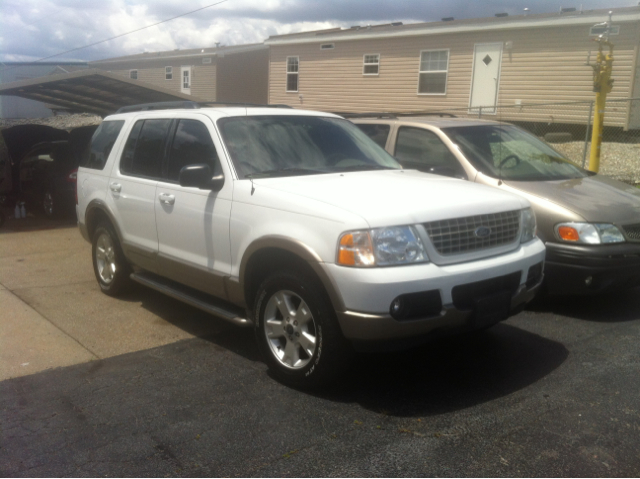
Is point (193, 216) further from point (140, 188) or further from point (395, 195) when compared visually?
point (395, 195)

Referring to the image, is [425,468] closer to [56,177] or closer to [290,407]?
[290,407]

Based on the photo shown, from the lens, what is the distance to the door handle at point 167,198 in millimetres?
5367

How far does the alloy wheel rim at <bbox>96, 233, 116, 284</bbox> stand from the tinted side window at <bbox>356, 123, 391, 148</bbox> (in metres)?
3.20

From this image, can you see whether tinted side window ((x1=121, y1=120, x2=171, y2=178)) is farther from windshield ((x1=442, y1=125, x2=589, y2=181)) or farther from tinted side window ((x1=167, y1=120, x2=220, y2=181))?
windshield ((x1=442, y1=125, x2=589, y2=181))

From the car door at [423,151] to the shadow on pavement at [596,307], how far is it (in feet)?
5.00

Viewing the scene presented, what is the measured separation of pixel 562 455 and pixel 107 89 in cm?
1295

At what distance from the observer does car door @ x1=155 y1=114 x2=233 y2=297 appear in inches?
192

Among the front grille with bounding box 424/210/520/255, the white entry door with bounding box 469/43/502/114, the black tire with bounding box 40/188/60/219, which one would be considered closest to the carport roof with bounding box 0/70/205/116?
the black tire with bounding box 40/188/60/219

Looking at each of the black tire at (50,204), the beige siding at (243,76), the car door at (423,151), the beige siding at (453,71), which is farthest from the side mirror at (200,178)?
the beige siding at (243,76)

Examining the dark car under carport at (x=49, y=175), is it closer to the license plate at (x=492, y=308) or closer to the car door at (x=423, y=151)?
the car door at (x=423, y=151)

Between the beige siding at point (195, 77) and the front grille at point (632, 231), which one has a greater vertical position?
the beige siding at point (195, 77)

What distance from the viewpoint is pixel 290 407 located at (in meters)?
4.10

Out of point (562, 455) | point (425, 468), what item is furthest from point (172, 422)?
point (562, 455)

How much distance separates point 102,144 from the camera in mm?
6785
